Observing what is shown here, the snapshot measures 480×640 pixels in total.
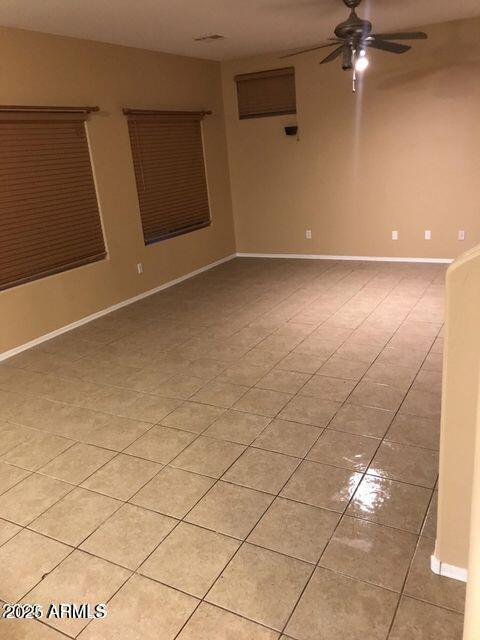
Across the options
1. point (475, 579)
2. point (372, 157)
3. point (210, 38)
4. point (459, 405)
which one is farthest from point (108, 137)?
point (475, 579)

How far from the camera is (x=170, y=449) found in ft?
9.09

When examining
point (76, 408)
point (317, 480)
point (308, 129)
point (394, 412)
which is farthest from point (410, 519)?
point (308, 129)

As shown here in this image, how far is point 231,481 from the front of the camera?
2.46 m

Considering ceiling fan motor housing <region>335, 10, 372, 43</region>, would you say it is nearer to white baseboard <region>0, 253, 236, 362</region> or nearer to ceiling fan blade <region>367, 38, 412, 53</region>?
ceiling fan blade <region>367, 38, 412, 53</region>

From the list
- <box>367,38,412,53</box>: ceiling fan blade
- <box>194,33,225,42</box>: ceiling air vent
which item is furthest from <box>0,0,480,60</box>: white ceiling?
<box>367,38,412,53</box>: ceiling fan blade

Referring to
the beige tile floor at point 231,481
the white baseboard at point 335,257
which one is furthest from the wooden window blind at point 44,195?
the white baseboard at point 335,257

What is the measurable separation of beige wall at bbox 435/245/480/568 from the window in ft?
15.3

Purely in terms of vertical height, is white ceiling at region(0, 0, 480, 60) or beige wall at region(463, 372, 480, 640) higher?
white ceiling at region(0, 0, 480, 60)

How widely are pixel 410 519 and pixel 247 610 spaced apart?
0.78m

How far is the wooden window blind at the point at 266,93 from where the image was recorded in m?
Answer: 6.49

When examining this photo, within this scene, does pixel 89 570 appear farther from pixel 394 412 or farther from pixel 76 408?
pixel 394 412

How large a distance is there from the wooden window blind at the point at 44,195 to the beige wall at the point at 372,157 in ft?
8.96

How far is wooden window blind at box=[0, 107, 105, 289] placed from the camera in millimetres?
4238

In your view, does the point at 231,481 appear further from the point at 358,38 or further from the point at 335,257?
the point at 335,257
